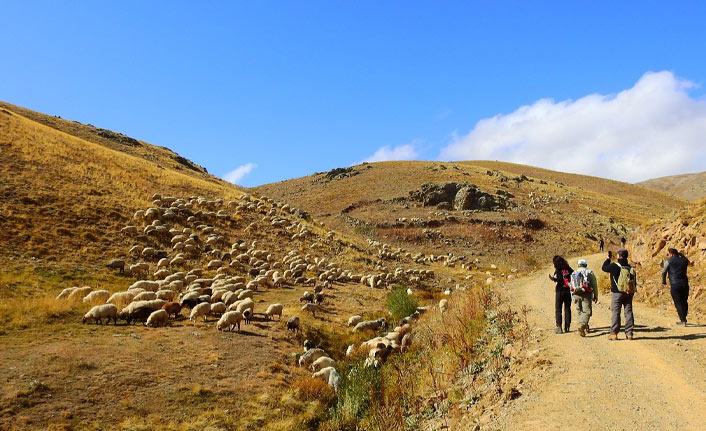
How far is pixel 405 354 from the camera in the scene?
13.7m

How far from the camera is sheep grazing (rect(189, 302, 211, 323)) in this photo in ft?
50.9

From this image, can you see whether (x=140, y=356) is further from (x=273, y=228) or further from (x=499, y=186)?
(x=499, y=186)

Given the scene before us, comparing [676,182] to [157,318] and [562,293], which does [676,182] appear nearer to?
[562,293]

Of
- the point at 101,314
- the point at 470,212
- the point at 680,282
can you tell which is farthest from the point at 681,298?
the point at 470,212

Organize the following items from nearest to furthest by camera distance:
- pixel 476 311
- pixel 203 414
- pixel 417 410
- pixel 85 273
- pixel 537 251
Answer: pixel 417 410
pixel 203 414
pixel 476 311
pixel 85 273
pixel 537 251

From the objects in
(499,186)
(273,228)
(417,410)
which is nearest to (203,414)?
(417,410)

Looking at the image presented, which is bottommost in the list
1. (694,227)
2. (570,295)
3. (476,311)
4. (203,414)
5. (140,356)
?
(203,414)

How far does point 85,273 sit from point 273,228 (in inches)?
626

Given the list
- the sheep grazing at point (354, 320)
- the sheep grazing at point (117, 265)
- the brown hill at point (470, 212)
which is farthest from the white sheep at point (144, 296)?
the brown hill at point (470, 212)

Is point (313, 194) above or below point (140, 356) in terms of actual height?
above

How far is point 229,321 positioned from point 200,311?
1.72 m

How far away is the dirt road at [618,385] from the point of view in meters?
6.14

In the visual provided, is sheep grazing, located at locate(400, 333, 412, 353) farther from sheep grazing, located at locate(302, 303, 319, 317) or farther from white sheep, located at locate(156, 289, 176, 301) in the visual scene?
white sheep, located at locate(156, 289, 176, 301)

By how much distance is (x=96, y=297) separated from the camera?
16.2 metres
